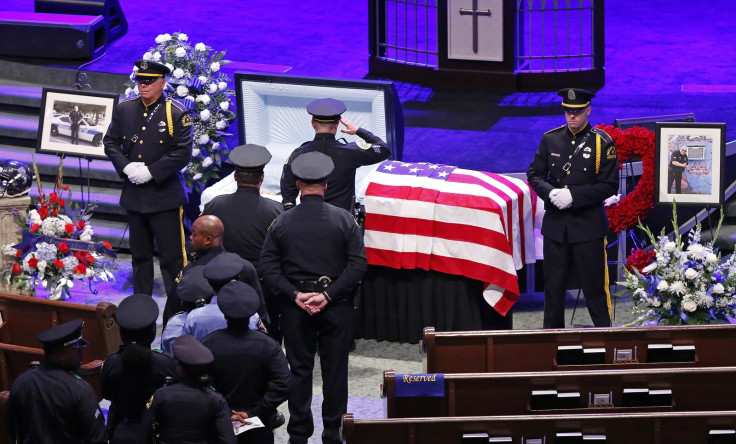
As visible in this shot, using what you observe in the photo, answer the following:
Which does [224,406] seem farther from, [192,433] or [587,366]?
[587,366]

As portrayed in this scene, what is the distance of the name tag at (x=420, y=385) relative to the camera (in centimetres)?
619

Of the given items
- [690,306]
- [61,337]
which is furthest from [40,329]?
[690,306]

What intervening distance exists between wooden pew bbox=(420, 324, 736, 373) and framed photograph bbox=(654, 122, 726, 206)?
209cm

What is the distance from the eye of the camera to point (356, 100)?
948 cm

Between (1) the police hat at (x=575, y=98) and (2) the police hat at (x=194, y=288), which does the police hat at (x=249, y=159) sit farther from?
(1) the police hat at (x=575, y=98)

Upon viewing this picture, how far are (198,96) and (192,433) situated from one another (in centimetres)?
532

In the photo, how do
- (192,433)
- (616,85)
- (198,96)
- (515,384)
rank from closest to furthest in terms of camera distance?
1. (192,433)
2. (515,384)
3. (198,96)
4. (616,85)

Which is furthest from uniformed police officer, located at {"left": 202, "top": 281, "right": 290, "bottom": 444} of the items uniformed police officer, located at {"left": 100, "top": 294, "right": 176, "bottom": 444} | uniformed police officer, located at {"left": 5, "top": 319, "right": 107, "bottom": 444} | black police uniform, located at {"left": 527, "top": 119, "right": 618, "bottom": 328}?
black police uniform, located at {"left": 527, "top": 119, "right": 618, "bottom": 328}

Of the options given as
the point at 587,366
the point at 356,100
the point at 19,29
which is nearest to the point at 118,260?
the point at 356,100

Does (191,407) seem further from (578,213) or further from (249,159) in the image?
(578,213)

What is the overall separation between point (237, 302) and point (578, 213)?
126 inches

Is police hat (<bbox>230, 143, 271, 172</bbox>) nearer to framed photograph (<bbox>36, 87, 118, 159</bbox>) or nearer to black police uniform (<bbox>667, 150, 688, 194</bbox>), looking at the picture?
framed photograph (<bbox>36, 87, 118, 159</bbox>)

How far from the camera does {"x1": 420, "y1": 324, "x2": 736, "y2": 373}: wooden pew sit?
21.9 ft

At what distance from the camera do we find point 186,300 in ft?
20.6
